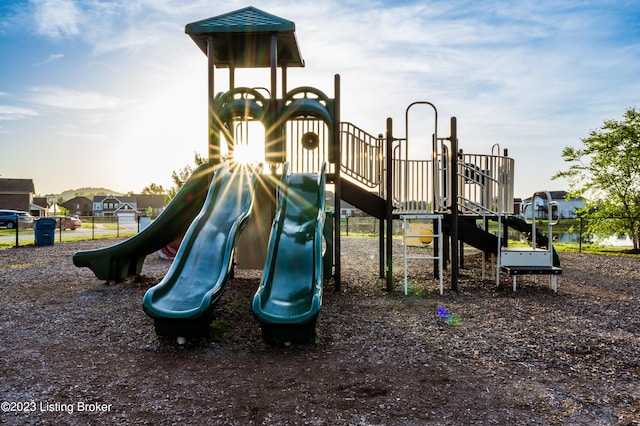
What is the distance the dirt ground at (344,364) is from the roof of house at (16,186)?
228ft

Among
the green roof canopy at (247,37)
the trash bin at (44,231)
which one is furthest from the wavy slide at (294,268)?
the trash bin at (44,231)

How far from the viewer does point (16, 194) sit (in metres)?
65.7

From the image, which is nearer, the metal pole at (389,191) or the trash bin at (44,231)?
the metal pole at (389,191)

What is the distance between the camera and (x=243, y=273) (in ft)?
38.1

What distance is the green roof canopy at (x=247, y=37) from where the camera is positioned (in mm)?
9297

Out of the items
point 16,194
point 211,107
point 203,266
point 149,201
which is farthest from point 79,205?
point 203,266

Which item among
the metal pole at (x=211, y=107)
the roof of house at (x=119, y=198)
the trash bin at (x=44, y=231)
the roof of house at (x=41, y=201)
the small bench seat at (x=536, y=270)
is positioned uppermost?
the roof of house at (x=119, y=198)

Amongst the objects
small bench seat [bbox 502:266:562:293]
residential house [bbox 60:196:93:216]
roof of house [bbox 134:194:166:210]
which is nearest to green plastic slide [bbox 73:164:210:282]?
small bench seat [bbox 502:266:562:293]

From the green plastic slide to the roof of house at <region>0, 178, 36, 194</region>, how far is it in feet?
225

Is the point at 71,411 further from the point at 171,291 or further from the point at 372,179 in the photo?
the point at 372,179

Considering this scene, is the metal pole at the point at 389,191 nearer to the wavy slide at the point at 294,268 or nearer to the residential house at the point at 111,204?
the wavy slide at the point at 294,268

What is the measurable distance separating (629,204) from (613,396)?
18.9 metres

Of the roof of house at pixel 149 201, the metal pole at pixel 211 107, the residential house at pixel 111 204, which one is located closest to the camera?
the metal pole at pixel 211 107

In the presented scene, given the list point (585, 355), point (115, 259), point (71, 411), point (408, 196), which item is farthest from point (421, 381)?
point (115, 259)
